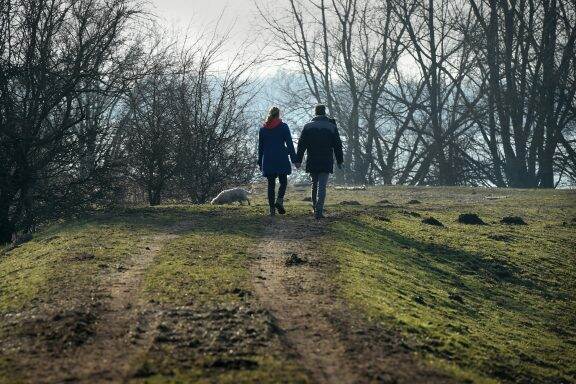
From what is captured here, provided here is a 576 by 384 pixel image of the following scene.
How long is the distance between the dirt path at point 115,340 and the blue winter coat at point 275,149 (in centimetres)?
651

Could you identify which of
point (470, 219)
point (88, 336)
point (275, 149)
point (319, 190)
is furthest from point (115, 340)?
point (470, 219)

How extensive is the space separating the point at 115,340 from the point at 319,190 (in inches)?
355

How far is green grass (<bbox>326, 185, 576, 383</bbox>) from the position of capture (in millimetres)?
8781

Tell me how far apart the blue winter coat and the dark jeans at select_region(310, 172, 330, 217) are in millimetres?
536

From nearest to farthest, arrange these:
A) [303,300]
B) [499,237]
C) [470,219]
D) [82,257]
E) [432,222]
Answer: [303,300]
[82,257]
[499,237]
[432,222]
[470,219]

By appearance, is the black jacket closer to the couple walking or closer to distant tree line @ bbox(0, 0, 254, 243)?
the couple walking

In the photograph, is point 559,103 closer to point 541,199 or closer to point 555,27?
point 555,27

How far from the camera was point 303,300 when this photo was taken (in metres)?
9.17

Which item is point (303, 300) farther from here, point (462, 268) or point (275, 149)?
point (275, 149)

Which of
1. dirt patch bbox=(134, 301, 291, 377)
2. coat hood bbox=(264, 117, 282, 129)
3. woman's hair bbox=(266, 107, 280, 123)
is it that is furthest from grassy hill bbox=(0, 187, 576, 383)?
woman's hair bbox=(266, 107, 280, 123)

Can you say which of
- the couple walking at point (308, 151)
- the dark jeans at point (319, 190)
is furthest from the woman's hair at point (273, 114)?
the dark jeans at point (319, 190)

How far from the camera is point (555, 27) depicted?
138 feet

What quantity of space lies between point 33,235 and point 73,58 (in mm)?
4225

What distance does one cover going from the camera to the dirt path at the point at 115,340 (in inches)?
265
